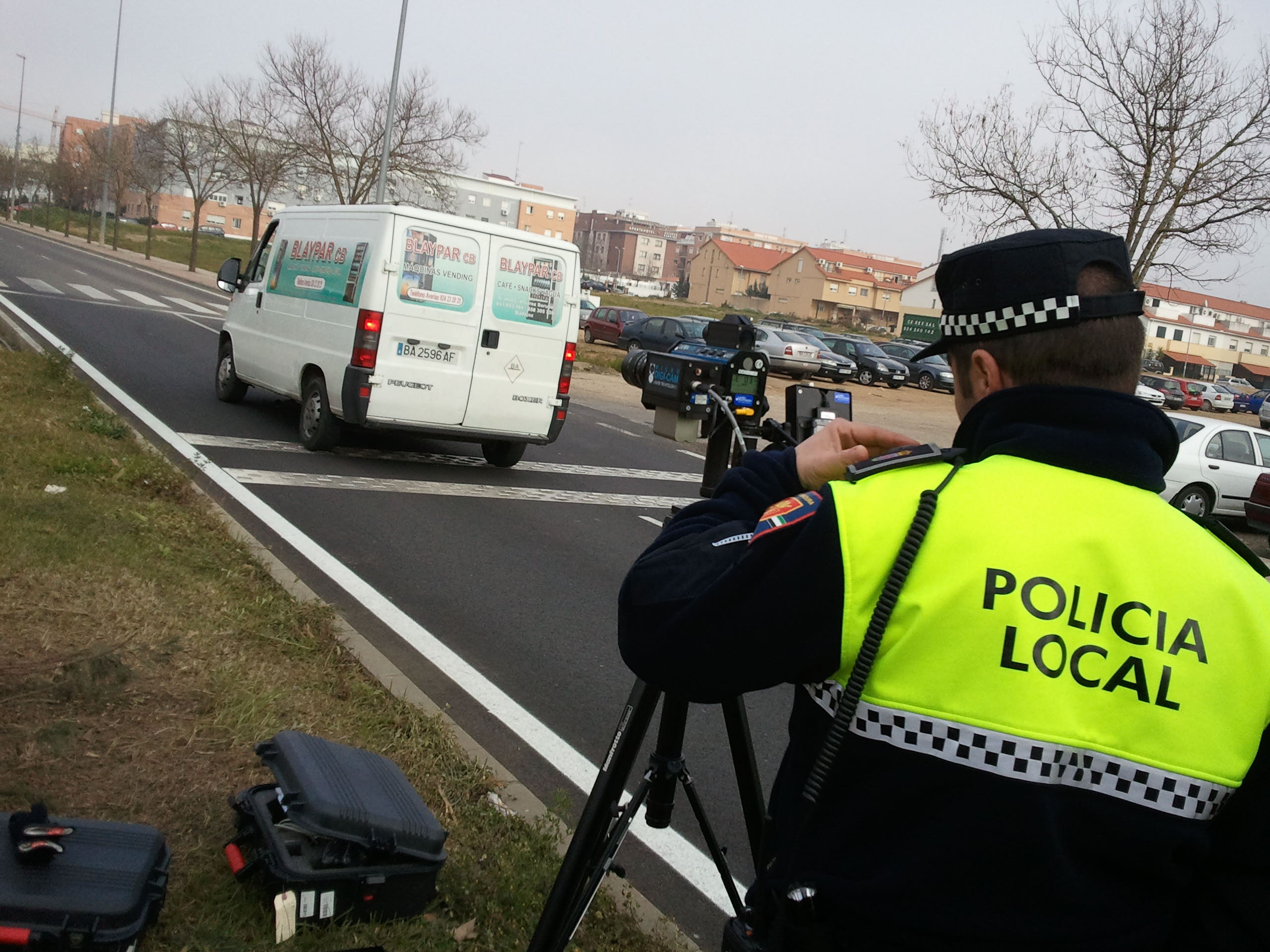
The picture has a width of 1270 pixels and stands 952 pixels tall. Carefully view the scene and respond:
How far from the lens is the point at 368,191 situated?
37.7m

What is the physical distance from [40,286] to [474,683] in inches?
993

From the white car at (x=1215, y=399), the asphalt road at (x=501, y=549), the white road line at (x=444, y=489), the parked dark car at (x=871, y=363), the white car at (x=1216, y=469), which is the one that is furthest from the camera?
the white car at (x=1215, y=399)

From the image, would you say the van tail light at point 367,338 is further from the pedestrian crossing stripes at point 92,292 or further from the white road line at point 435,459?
the pedestrian crossing stripes at point 92,292

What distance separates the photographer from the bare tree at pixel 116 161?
56.4 meters

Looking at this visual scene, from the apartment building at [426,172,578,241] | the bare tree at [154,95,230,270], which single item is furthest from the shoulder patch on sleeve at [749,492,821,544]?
the apartment building at [426,172,578,241]

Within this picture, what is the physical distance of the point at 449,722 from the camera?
14.3ft

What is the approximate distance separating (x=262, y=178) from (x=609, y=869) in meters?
43.9

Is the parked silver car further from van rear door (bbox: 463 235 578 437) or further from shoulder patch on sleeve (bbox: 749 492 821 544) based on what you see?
shoulder patch on sleeve (bbox: 749 492 821 544)

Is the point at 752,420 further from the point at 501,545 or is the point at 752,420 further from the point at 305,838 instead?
the point at 501,545

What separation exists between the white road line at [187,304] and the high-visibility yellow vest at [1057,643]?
86.0 ft

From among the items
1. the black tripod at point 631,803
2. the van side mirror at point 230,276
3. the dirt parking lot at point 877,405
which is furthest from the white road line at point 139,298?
the black tripod at point 631,803

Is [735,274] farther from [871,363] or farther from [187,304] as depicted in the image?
[187,304]

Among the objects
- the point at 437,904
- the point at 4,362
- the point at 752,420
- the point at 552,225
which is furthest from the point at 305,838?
the point at 552,225

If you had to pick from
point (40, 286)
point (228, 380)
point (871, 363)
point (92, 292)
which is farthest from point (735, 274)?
point (228, 380)
